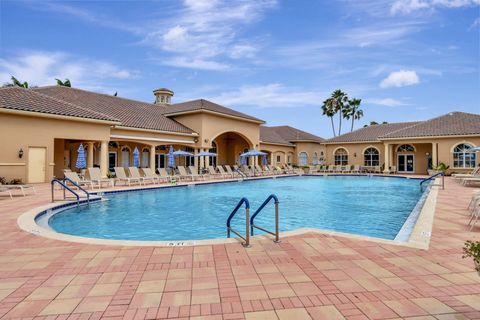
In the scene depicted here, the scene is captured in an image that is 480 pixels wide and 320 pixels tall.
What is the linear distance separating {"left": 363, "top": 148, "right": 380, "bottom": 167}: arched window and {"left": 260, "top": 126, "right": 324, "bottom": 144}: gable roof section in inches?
295

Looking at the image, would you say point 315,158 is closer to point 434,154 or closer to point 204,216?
point 434,154

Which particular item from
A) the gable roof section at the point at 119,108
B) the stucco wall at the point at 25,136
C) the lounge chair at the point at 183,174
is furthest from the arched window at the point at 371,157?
the stucco wall at the point at 25,136

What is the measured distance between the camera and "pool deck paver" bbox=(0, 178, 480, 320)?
9.78 feet

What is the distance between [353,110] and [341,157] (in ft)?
58.2

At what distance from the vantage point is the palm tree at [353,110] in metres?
49.9

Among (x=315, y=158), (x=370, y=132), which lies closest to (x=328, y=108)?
(x=315, y=158)

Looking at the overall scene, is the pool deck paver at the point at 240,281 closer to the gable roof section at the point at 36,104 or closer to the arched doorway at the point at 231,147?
the gable roof section at the point at 36,104

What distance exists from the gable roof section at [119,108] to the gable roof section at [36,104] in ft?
9.94

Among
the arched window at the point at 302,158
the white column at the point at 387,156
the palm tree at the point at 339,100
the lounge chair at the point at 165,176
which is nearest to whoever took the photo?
the lounge chair at the point at 165,176

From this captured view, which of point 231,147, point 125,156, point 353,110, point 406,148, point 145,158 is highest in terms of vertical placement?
point 353,110

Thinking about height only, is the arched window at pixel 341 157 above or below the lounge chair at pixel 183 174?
above

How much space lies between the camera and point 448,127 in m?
28.0

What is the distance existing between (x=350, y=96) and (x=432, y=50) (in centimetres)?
3487

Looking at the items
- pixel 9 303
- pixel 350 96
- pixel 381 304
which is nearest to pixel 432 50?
pixel 381 304
